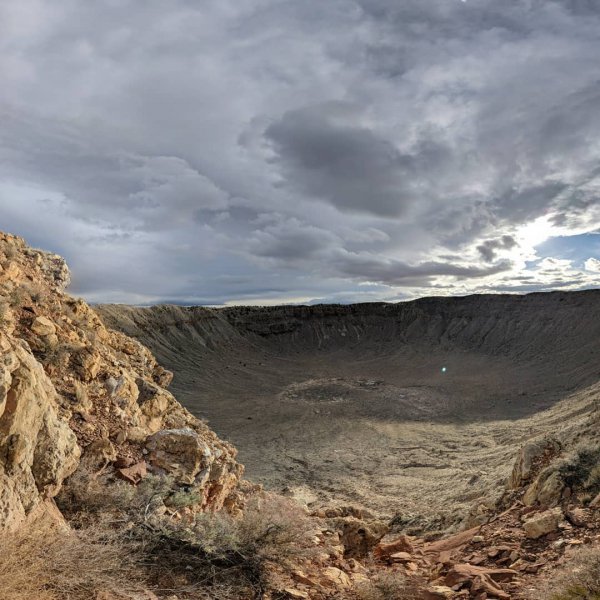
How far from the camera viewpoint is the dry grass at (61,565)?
3.10m

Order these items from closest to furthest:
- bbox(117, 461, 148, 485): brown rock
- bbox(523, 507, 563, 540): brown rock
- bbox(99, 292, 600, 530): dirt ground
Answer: bbox(117, 461, 148, 485): brown rock, bbox(523, 507, 563, 540): brown rock, bbox(99, 292, 600, 530): dirt ground

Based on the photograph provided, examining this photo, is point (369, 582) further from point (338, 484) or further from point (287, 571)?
point (338, 484)

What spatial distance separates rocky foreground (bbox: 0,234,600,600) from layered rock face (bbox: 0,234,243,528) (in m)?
0.02

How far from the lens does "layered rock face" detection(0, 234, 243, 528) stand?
3.87m

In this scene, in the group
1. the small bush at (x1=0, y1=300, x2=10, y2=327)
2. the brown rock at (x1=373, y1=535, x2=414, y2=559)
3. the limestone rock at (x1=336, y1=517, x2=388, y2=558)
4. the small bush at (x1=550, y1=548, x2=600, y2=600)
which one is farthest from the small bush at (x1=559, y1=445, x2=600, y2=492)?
the small bush at (x1=0, y1=300, x2=10, y2=327)

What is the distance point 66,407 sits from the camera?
531cm

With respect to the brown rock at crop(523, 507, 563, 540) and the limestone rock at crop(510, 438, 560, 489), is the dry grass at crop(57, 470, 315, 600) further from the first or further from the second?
the limestone rock at crop(510, 438, 560, 489)

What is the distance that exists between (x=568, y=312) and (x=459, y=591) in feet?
175

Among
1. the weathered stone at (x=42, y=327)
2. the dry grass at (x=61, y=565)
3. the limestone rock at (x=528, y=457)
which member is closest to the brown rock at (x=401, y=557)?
the limestone rock at (x=528, y=457)

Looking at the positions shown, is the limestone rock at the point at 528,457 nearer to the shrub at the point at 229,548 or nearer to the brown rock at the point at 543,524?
the brown rock at the point at 543,524

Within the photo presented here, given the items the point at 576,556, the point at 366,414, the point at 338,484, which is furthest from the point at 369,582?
the point at 366,414

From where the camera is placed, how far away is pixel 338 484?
16312 mm

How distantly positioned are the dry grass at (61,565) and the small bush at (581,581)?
12.7 ft

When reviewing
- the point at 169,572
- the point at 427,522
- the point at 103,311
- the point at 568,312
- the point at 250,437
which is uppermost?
the point at 568,312
